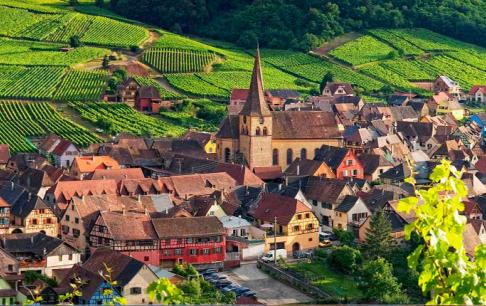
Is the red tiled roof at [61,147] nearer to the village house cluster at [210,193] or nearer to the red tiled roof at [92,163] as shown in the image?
the village house cluster at [210,193]

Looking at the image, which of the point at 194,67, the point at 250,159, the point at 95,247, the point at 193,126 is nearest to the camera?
the point at 95,247

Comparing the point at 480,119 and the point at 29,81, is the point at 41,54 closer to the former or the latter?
the point at 29,81

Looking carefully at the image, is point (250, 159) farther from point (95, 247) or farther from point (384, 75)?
point (384, 75)

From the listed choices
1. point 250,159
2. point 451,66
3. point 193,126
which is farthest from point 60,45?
point 250,159

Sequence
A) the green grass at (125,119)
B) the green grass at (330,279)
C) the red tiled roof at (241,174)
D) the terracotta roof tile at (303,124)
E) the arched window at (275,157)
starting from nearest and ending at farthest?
1. the green grass at (330,279)
2. the red tiled roof at (241,174)
3. the arched window at (275,157)
4. the terracotta roof tile at (303,124)
5. the green grass at (125,119)

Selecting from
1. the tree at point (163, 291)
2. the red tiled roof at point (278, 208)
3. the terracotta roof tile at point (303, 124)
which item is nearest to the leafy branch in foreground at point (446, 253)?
the tree at point (163, 291)

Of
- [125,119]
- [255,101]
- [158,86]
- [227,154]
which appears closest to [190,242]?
[255,101]

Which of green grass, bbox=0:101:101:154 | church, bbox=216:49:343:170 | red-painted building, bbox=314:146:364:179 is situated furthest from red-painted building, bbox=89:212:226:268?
green grass, bbox=0:101:101:154
